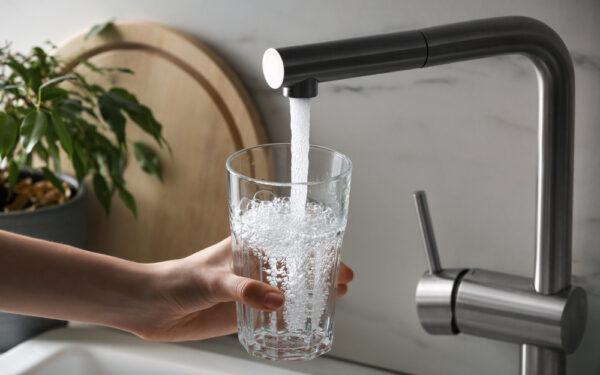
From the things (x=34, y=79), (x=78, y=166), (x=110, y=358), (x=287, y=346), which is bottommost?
(x=110, y=358)

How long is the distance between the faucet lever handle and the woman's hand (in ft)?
0.31

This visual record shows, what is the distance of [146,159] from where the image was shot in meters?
0.95

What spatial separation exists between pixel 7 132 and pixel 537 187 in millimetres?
565

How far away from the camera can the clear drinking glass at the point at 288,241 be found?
1.66 feet

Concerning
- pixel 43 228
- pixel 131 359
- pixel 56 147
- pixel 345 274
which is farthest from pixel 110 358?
pixel 345 274

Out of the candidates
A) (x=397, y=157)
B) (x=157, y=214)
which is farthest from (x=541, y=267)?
(x=157, y=214)

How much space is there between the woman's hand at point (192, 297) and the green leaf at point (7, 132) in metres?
0.23

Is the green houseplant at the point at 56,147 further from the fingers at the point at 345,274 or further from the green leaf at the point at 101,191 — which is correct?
the fingers at the point at 345,274

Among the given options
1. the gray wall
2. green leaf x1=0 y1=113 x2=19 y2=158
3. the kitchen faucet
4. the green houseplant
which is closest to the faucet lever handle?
the kitchen faucet

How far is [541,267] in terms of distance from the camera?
63cm

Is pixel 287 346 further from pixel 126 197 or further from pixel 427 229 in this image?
pixel 126 197

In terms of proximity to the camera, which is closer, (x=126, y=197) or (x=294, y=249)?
(x=294, y=249)

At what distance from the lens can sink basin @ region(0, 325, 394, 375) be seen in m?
0.88

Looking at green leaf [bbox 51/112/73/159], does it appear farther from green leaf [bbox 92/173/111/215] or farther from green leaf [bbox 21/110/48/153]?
green leaf [bbox 92/173/111/215]
